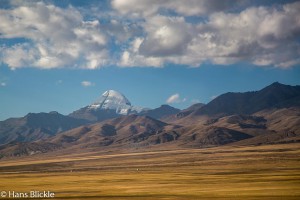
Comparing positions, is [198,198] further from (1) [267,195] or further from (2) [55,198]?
(2) [55,198]

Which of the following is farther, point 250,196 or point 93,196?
point 93,196

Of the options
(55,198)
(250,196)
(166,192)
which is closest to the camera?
(250,196)

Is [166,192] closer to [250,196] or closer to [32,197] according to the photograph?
[250,196]

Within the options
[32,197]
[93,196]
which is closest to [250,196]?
[93,196]

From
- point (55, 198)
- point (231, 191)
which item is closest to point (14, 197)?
point (55, 198)

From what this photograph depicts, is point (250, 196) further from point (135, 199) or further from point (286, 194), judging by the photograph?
point (135, 199)

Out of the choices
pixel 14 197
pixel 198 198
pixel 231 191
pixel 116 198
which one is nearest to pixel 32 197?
pixel 14 197

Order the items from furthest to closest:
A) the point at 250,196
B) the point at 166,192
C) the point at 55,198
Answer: the point at 166,192 → the point at 55,198 → the point at 250,196

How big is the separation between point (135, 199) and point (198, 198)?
10516 mm

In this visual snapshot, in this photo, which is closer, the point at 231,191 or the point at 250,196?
the point at 250,196

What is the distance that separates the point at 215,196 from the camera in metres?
62.0

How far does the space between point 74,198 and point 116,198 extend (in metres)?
7.75

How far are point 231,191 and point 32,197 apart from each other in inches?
1430

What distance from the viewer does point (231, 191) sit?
67.7 meters
